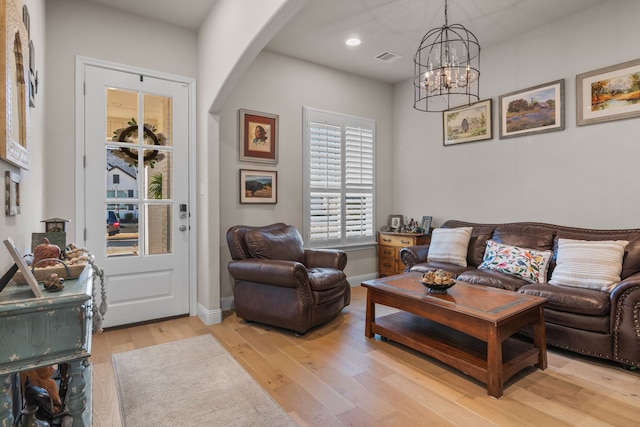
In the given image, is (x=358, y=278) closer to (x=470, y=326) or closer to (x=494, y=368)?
(x=470, y=326)

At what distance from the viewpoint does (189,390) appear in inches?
87.7

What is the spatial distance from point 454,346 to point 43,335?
2.45 metres

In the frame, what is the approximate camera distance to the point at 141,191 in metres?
3.38

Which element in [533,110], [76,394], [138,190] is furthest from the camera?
[533,110]

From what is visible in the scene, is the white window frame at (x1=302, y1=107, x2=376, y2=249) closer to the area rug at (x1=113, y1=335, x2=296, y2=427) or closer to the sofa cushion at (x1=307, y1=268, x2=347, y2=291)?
the sofa cushion at (x1=307, y1=268, x2=347, y2=291)

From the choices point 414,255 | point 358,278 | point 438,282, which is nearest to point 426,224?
point 414,255

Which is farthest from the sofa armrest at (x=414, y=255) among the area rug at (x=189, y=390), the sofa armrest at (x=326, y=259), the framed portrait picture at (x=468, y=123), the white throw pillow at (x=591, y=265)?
the area rug at (x=189, y=390)

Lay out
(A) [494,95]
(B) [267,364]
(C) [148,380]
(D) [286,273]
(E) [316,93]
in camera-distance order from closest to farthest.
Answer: (C) [148,380], (B) [267,364], (D) [286,273], (A) [494,95], (E) [316,93]

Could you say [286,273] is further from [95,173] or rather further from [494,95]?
[494,95]

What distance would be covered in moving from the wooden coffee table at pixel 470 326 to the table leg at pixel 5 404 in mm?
2272

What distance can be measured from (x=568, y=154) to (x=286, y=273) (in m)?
3.10

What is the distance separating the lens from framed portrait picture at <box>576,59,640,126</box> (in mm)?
3117

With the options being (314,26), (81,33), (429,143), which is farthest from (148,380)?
(429,143)

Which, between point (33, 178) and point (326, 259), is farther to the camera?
point (326, 259)
